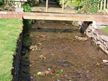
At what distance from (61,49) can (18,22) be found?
2.77m

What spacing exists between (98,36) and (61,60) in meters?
3.10

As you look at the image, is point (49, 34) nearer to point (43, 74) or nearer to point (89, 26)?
point (89, 26)

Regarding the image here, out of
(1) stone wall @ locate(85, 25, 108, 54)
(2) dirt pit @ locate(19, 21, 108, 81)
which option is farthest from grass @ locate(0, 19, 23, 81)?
(1) stone wall @ locate(85, 25, 108, 54)

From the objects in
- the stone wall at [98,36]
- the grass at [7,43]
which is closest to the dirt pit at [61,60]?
the stone wall at [98,36]

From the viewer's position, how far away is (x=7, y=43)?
6137 millimetres

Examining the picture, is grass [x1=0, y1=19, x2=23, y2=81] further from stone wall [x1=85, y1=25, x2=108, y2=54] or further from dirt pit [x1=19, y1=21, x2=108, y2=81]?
stone wall [x1=85, y1=25, x2=108, y2=54]

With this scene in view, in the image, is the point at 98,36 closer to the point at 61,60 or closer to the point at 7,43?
the point at 61,60

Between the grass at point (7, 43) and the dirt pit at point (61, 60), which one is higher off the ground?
the grass at point (7, 43)

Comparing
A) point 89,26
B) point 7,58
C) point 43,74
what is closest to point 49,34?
point 89,26

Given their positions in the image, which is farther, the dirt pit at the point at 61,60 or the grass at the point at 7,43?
the dirt pit at the point at 61,60

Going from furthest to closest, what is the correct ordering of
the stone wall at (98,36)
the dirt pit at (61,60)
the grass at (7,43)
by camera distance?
1. the stone wall at (98,36)
2. the dirt pit at (61,60)
3. the grass at (7,43)

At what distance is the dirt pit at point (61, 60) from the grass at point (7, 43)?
1228mm

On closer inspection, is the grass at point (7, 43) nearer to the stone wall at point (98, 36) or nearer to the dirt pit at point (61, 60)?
the dirt pit at point (61, 60)

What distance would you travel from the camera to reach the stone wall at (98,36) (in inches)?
349
